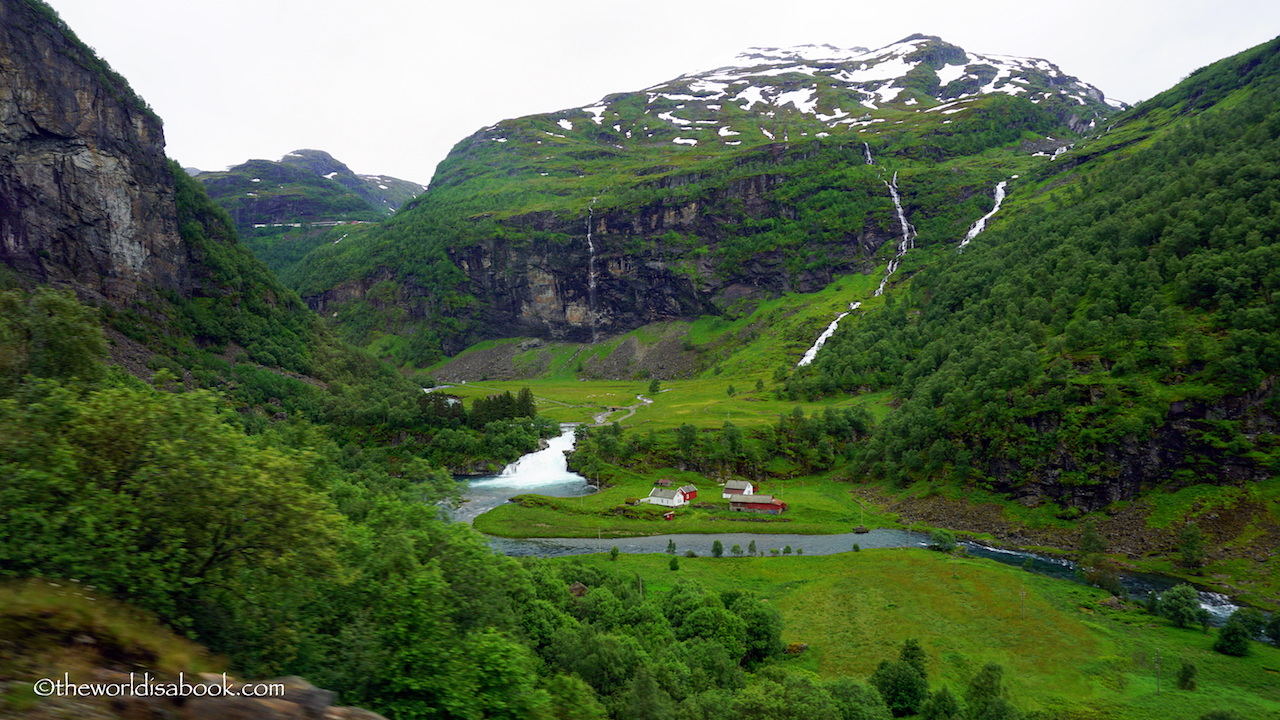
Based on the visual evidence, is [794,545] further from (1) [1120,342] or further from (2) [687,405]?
(2) [687,405]

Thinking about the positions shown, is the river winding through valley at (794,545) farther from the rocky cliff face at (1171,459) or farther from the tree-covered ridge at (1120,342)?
the tree-covered ridge at (1120,342)

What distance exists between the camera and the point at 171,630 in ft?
41.7

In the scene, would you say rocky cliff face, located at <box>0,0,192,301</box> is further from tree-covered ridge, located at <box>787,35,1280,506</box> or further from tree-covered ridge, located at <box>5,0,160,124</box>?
tree-covered ridge, located at <box>787,35,1280,506</box>

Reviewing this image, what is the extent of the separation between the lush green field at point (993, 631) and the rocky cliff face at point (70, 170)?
13059cm

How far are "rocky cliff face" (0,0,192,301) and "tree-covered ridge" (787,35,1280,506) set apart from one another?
160 metres

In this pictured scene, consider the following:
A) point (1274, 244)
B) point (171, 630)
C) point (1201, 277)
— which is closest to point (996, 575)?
point (1201, 277)

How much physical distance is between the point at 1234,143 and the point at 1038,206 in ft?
178

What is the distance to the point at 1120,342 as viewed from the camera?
90812 millimetres

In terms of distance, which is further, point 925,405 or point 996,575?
point 925,405

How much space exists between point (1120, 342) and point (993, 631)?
60608 mm

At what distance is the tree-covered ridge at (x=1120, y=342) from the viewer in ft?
261

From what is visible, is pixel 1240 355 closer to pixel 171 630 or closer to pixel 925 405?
pixel 925 405

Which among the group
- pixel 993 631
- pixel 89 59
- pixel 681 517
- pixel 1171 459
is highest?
pixel 89 59

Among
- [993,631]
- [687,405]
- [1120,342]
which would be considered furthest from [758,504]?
[687,405]
